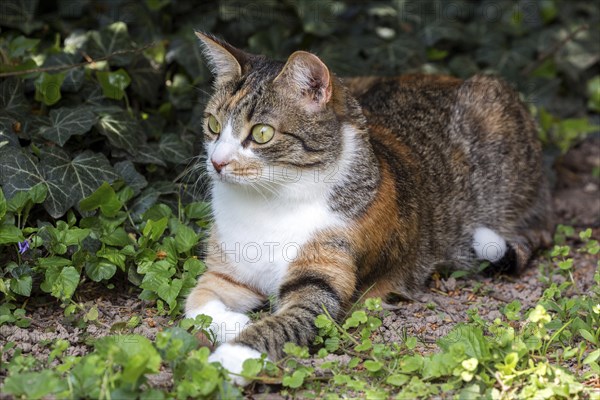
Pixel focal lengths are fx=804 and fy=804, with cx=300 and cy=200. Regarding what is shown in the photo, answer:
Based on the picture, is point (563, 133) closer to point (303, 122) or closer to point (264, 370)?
point (303, 122)

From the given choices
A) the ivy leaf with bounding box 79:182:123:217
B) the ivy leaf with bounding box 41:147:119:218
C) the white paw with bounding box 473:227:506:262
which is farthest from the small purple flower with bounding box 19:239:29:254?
the white paw with bounding box 473:227:506:262

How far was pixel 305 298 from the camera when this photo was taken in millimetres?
3949

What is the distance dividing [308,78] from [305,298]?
108cm

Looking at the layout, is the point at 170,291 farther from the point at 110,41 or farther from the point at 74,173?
the point at 110,41

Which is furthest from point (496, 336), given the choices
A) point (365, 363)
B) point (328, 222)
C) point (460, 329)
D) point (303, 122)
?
point (303, 122)

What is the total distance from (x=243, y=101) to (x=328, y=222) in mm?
744

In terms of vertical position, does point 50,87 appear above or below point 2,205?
above

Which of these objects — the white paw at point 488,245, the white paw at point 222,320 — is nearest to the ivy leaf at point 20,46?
the white paw at point 222,320

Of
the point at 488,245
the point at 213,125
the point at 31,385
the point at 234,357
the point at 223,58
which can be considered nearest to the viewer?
the point at 31,385

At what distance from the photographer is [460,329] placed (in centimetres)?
371

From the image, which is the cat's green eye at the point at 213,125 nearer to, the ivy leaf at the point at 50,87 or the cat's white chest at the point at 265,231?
the cat's white chest at the point at 265,231

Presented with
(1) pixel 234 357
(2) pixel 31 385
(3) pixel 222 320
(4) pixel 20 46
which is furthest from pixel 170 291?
(4) pixel 20 46

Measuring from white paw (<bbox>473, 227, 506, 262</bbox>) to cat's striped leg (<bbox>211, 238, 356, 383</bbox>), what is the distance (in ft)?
4.21

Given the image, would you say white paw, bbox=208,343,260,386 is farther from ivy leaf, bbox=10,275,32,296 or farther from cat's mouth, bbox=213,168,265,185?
ivy leaf, bbox=10,275,32,296
